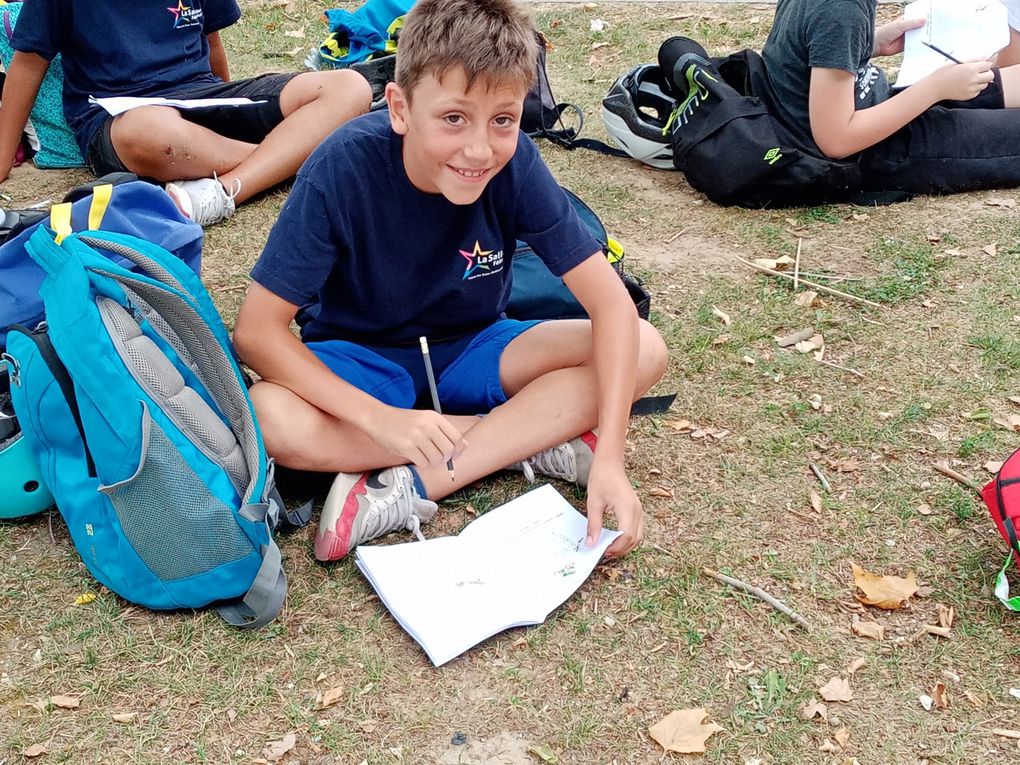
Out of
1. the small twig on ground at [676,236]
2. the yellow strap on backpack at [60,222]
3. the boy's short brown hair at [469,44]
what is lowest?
the small twig on ground at [676,236]

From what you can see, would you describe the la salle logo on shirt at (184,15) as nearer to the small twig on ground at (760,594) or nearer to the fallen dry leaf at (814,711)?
the small twig on ground at (760,594)

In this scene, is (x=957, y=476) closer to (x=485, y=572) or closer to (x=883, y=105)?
(x=485, y=572)

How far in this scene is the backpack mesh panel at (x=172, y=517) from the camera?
2.14 meters

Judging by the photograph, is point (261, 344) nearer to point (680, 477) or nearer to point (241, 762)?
point (241, 762)

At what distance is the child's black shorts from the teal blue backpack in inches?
79.6

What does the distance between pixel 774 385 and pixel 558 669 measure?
1337mm

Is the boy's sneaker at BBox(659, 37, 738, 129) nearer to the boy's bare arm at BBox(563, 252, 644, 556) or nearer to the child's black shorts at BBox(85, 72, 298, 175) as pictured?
the child's black shorts at BBox(85, 72, 298, 175)

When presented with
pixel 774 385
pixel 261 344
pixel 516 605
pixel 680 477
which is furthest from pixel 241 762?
pixel 774 385

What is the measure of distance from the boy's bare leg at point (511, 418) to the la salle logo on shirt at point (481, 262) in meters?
0.22

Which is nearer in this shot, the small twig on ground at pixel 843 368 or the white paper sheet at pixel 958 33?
the small twig on ground at pixel 843 368

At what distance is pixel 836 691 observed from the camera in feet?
6.89

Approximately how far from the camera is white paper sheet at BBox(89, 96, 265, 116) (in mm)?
3990

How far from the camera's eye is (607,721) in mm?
2043

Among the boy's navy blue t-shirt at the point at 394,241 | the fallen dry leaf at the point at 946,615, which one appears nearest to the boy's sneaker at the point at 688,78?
the boy's navy blue t-shirt at the point at 394,241
